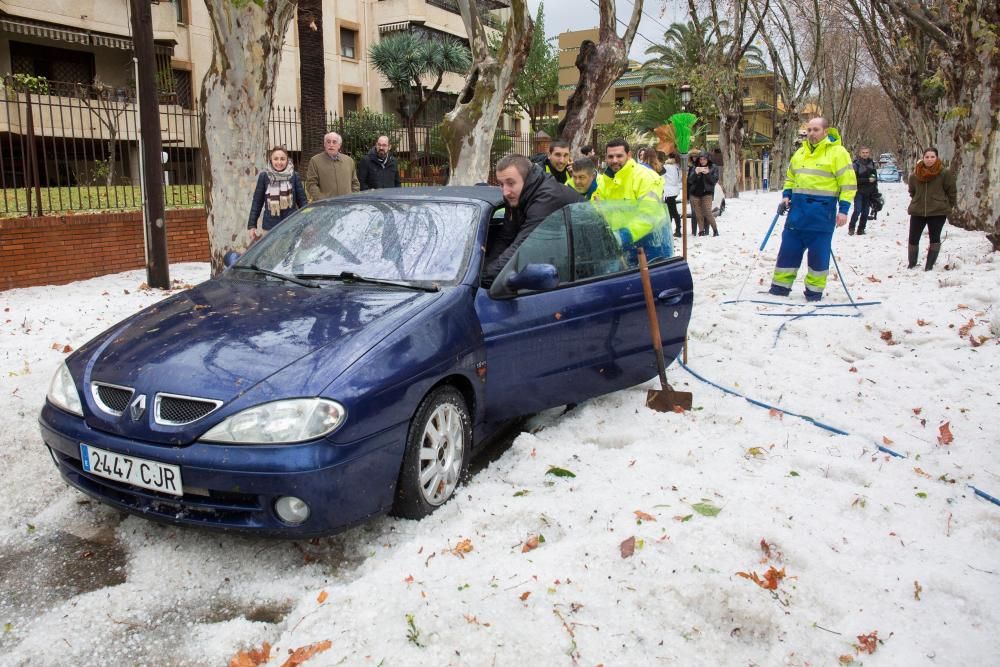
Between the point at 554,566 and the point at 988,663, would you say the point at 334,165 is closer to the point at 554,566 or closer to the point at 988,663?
the point at 554,566

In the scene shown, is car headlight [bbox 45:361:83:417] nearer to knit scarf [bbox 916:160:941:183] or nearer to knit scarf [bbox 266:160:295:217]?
knit scarf [bbox 266:160:295:217]

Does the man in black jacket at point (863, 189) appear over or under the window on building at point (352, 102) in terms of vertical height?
under

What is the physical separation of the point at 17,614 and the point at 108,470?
0.63m

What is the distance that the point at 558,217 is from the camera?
5109 mm

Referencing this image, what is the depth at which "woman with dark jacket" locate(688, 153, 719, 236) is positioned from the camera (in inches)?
647

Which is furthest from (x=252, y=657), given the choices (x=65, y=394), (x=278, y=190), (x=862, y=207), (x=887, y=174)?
(x=887, y=174)

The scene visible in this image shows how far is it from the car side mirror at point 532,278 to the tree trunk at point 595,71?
930 cm

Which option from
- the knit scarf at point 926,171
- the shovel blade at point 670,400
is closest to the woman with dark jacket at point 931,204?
the knit scarf at point 926,171

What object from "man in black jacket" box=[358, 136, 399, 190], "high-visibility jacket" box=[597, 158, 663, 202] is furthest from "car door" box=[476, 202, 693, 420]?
"man in black jacket" box=[358, 136, 399, 190]

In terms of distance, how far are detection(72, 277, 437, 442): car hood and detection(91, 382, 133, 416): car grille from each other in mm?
26

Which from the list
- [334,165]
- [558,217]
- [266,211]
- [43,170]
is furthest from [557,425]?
[43,170]

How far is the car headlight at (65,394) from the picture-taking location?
12.2 ft

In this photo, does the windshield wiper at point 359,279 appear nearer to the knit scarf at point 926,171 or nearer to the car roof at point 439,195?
the car roof at point 439,195

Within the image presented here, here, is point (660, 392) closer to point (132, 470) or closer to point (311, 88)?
point (132, 470)
